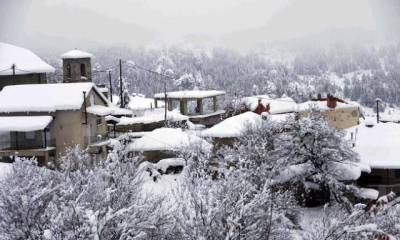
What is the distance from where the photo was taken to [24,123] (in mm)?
30812

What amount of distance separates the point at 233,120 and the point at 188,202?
21670 mm

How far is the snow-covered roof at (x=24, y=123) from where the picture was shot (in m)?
30.5

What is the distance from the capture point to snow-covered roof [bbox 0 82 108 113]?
103 ft

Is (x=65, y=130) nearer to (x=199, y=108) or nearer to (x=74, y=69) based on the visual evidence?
(x=74, y=69)

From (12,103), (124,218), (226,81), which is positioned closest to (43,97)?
(12,103)

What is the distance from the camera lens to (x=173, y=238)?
44.4 feet

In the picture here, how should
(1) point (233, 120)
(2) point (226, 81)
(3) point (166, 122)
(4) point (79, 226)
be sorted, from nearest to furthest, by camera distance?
(4) point (79, 226), (1) point (233, 120), (3) point (166, 122), (2) point (226, 81)

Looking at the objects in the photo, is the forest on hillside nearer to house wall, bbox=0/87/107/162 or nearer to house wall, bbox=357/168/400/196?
house wall, bbox=0/87/107/162

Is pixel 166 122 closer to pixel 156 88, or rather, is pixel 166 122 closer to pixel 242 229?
pixel 242 229

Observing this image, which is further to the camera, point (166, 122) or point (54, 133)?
point (166, 122)

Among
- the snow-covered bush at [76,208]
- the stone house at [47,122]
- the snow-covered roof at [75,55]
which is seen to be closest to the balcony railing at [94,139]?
the stone house at [47,122]

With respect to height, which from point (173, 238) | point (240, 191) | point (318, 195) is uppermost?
point (240, 191)

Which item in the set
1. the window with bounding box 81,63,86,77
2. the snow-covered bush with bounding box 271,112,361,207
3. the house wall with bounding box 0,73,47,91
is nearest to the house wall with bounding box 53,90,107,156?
the house wall with bounding box 0,73,47,91

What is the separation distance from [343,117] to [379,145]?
1513cm
